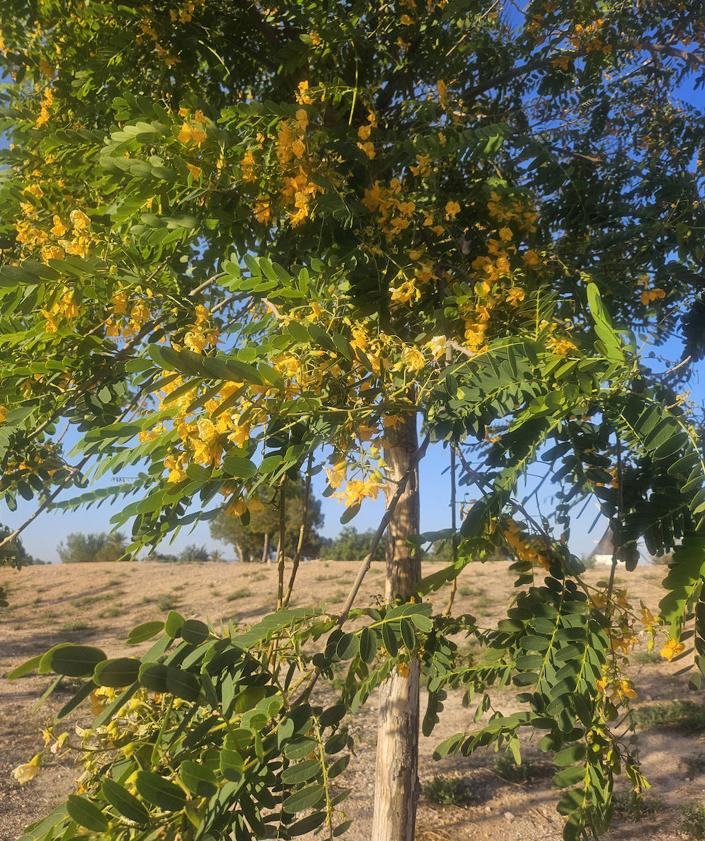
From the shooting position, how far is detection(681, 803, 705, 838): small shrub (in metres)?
4.34

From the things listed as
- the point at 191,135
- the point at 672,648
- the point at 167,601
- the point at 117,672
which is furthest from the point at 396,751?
the point at 167,601

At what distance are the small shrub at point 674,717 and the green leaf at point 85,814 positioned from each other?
658 centimetres

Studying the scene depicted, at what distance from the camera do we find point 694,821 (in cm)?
443

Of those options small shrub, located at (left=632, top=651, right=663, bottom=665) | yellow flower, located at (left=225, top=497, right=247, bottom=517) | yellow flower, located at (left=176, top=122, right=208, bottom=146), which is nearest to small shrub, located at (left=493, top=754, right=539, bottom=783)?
small shrub, located at (left=632, top=651, right=663, bottom=665)

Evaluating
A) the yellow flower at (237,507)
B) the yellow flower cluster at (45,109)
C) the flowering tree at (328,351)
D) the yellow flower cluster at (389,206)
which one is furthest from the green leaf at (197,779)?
the yellow flower cluster at (45,109)

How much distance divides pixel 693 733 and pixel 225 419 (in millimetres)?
6921

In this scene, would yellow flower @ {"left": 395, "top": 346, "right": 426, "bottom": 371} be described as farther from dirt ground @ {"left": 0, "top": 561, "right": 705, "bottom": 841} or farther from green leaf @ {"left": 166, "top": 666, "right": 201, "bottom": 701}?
green leaf @ {"left": 166, "top": 666, "right": 201, "bottom": 701}

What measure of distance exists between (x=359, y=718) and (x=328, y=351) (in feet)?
21.7

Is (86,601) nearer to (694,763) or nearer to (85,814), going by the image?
(694,763)

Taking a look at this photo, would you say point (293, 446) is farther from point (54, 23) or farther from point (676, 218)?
point (54, 23)

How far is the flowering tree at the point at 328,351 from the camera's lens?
1121 mm

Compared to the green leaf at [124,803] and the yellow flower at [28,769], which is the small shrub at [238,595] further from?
the green leaf at [124,803]

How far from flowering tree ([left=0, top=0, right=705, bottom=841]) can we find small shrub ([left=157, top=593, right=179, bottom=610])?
11537 mm

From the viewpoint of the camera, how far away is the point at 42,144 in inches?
81.9
